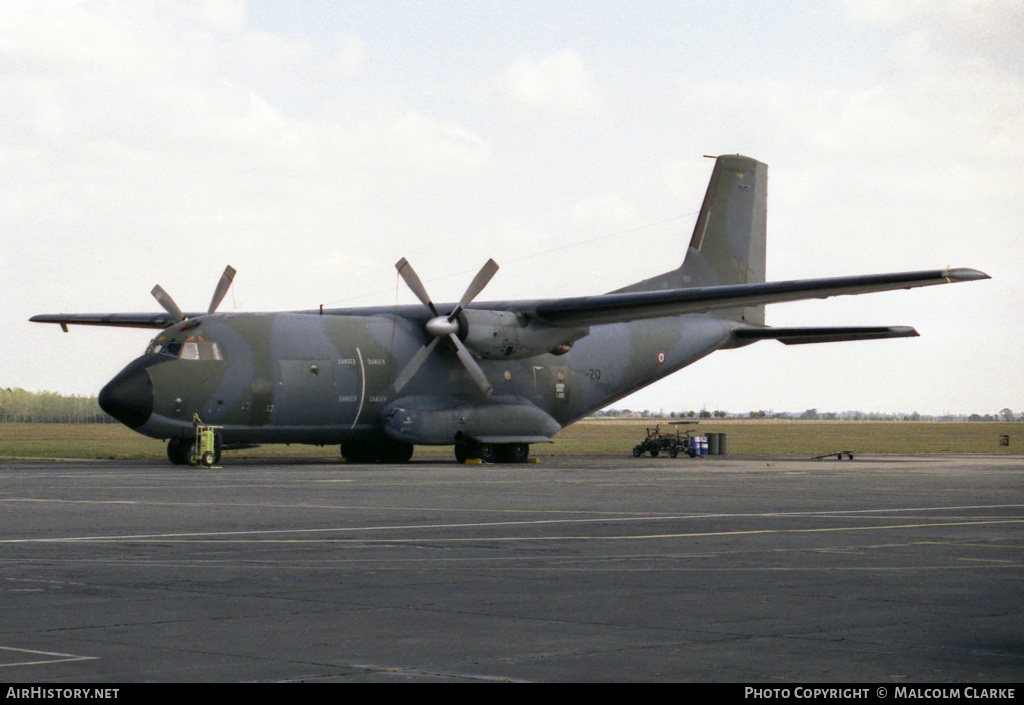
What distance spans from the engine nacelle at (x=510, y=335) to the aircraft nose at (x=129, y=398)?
32.0ft

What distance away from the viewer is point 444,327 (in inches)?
1478

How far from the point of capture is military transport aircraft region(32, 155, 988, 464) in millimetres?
33812

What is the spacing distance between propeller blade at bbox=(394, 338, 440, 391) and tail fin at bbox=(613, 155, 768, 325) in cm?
1105

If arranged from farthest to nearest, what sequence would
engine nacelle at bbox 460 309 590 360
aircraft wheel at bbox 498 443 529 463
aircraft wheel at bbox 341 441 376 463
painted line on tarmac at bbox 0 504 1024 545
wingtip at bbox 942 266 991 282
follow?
aircraft wheel at bbox 498 443 529 463, aircraft wheel at bbox 341 441 376 463, engine nacelle at bbox 460 309 590 360, wingtip at bbox 942 266 991 282, painted line on tarmac at bbox 0 504 1024 545

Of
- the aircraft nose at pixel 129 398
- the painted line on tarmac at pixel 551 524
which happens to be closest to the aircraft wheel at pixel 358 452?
the aircraft nose at pixel 129 398

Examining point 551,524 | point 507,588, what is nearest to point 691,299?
point 551,524

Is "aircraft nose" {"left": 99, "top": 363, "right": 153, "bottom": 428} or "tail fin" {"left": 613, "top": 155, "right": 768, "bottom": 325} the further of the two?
"tail fin" {"left": 613, "top": 155, "right": 768, "bottom": 325}

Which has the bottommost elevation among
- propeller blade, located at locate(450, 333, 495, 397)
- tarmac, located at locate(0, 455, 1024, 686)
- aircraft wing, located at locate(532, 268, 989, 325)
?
tarmac, located at locate(0, 455, 1024, 686)

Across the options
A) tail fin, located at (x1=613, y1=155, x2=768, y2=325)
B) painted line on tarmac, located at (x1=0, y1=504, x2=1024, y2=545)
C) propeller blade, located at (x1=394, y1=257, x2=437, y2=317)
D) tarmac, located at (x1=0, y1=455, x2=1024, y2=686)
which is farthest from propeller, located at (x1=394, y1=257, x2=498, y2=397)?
painted line on tarmac, located at (x1=0, y1=504, x2=1024, y2=545)

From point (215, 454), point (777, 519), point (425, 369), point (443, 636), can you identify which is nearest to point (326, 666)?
point (443, 636)

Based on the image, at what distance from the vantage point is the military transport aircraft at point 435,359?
33812mm

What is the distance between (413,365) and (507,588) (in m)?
28.0

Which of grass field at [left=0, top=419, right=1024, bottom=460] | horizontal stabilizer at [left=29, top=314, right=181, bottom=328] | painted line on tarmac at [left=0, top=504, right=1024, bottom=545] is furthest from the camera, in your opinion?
grass field at [left=0, top=419, right=1024, bottom=460]

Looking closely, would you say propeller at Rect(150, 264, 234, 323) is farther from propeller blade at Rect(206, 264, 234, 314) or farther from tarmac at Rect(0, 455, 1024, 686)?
tarmac at Rect(0, 455, 1024, 686)
